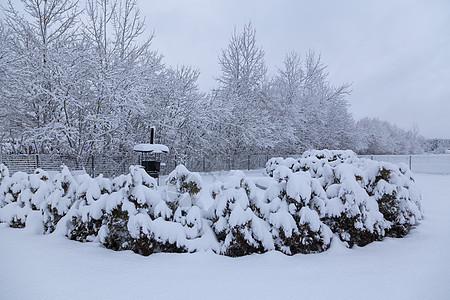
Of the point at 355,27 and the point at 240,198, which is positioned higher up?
the point at 355,27

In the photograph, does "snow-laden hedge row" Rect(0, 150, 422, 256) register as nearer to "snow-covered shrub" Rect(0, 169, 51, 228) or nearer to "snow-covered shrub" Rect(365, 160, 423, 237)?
"snow-covered shrub" Rect(365, 160, 423, 237)

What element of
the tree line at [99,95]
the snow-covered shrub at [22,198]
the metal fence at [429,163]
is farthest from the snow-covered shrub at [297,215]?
the metal fence at [429,163]

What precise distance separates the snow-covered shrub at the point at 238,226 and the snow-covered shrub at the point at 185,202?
302 millimetres

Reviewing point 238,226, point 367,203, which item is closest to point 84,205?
point 238,226

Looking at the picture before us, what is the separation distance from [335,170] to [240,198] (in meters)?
2.03

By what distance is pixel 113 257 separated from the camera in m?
3.79

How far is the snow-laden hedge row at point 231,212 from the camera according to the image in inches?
156

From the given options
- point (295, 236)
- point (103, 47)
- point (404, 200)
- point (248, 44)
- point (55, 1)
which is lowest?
point (295, 236)

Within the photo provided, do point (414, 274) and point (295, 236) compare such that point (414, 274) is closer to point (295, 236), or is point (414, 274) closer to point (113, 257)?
point (295, 236)

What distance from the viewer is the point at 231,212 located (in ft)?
13.3

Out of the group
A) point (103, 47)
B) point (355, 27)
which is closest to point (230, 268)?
point (355, 27)

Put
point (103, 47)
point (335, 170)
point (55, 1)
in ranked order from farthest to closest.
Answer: point (103, 47)
point (55, 1)
point (335, 170)

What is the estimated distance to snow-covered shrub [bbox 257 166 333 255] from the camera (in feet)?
13.1

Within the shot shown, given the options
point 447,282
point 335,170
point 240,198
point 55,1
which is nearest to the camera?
point 447,282
